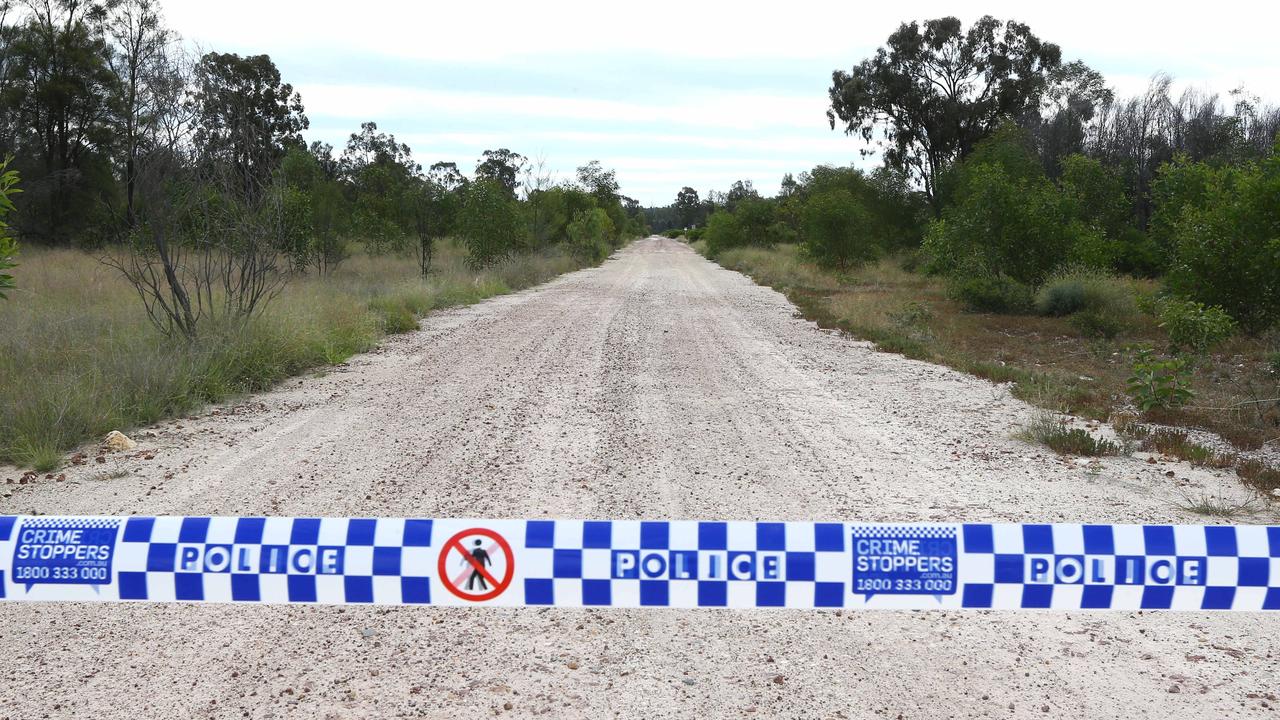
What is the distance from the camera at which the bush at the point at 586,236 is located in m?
43.5

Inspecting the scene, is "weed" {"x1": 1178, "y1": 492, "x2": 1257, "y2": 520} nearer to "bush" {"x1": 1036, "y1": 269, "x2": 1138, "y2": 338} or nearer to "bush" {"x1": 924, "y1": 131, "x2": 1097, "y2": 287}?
"bush" {"x1": 1036, "y1": 269, "x2": 1138, "y2": 338}

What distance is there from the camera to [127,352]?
8992mm

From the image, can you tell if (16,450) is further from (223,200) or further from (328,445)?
(223,200)

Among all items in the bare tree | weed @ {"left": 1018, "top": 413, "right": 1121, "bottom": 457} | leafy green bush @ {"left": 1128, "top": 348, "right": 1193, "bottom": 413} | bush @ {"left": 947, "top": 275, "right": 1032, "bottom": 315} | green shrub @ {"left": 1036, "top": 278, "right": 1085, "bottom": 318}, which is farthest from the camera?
bush @ {"left": 947, "top": 275, "right": 1032, "bottom": 315}

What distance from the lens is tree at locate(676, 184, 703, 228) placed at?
525 feet

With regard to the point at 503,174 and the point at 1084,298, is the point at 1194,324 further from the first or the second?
the point at 503,174

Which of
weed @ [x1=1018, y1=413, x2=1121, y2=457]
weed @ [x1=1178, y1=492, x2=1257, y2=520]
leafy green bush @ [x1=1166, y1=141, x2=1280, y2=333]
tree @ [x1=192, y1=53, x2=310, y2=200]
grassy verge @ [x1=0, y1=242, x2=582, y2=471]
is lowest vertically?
weed @ [x1=1178, y1=492, x2=1257, y2=520]

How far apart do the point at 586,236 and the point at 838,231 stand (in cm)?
1556

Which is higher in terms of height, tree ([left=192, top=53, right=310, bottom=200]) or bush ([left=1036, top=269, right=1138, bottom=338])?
tree ([left=192, top=53, right=310, bottom=200])

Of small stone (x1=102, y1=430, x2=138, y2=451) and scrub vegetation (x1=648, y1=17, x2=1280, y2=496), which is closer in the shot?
small stone (x1=102, y1=430, x2=138, y2=451)

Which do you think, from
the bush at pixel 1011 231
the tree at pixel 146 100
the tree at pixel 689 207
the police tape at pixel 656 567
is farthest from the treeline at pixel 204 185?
the tree at pixel 689 207

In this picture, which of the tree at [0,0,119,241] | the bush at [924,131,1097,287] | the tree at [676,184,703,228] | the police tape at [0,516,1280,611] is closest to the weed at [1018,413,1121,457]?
the police tape at [0,516,1280,611]

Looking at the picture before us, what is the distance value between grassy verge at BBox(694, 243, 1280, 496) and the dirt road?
0.45m

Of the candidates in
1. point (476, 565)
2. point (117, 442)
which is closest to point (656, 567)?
point (476, 565)
